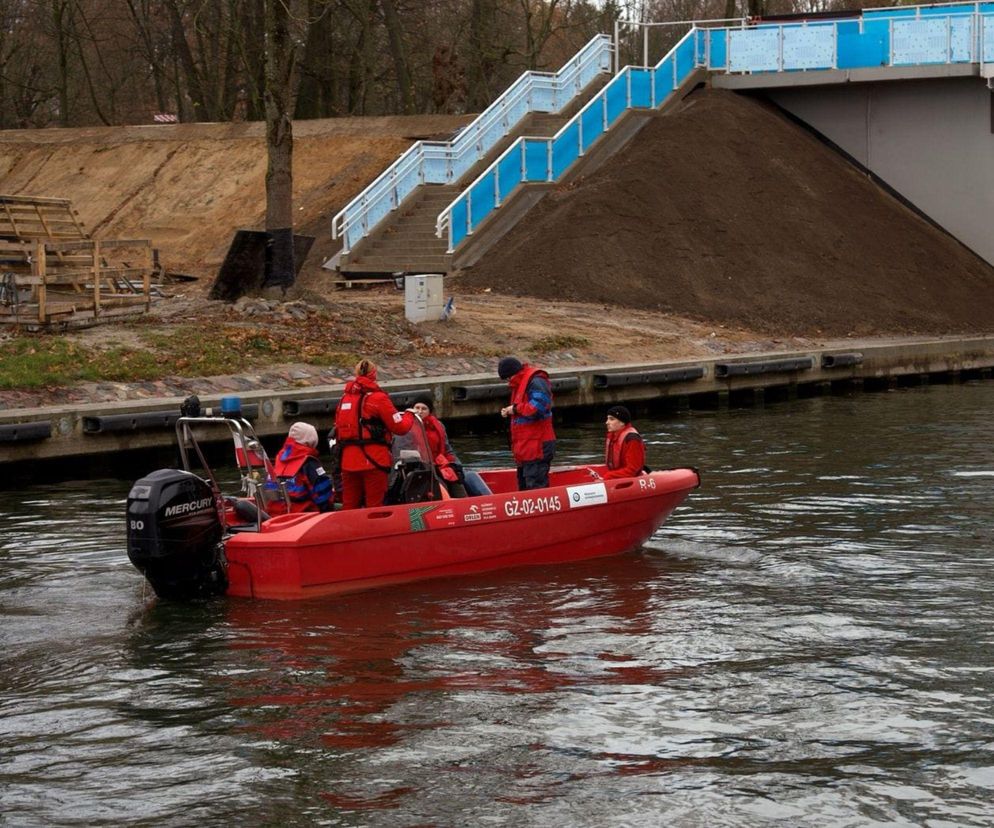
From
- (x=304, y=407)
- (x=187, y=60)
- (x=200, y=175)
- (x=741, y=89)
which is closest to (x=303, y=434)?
(x=304, y=407)

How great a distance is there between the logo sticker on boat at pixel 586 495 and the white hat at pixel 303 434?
2484mm

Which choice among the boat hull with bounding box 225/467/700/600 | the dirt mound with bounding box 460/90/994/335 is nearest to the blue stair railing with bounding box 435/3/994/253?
the dirt mound with bounding box 460/90/994/335

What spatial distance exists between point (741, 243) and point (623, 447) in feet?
62.6

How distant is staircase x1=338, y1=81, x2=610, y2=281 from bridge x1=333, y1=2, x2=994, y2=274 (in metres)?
0.03

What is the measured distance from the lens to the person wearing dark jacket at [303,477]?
1288 centimetres

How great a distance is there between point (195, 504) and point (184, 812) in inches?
159

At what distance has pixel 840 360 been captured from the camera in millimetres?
27328

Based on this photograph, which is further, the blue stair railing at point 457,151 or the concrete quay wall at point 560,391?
the blue stair railing at point 457,151

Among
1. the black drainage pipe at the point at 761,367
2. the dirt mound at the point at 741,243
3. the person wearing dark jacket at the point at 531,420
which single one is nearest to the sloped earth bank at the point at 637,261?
the dirt mound at the point at 741,243

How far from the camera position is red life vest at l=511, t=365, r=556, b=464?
14477 millimetres

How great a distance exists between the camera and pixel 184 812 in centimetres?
791

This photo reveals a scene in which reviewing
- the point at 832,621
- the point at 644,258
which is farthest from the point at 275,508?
the point at 644,258

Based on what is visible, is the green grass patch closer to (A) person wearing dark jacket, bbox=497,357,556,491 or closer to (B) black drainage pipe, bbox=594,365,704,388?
(B) black drainage pipe, bbox=594,365,704,388

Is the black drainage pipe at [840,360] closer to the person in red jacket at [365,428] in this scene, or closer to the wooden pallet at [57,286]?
the wooden pallet at [57,286]
